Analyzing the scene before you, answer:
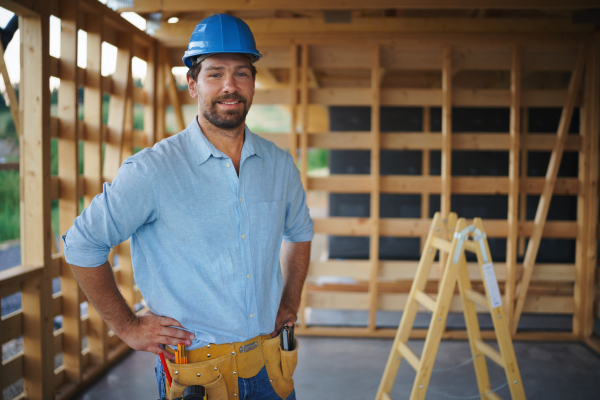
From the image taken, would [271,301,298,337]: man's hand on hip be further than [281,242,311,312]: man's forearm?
No

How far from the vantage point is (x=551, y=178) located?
3883mm

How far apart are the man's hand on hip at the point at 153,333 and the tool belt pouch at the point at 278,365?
26cm

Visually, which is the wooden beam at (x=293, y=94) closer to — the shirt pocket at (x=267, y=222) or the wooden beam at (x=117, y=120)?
the wooden beam at (x=117, y=120)

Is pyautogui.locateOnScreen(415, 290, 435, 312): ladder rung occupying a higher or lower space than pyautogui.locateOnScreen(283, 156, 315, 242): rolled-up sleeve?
lower

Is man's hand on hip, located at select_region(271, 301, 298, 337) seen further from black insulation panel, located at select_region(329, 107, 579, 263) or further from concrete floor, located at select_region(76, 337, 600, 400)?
black insulation panel, located at select_region(329, 107, 579, 263)

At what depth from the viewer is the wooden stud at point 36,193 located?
2553 millimetres

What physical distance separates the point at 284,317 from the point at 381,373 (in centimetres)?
208

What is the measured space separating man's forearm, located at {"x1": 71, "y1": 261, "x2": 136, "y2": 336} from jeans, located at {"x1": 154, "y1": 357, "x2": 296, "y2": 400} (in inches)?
6.7

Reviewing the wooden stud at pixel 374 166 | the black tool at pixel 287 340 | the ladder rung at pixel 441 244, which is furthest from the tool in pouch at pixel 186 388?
the wooden stud at pixel 374 166

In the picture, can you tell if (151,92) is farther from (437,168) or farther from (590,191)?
(590,191)

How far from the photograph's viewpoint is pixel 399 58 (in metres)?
3.99

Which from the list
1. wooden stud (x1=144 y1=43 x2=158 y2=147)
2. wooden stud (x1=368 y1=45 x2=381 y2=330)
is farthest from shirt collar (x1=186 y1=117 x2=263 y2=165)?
wooden stud (x1=144 y1=43 x2=158 y2=147)

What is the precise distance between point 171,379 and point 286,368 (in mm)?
365

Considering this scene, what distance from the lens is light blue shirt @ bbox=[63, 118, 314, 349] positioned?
1.27 m
